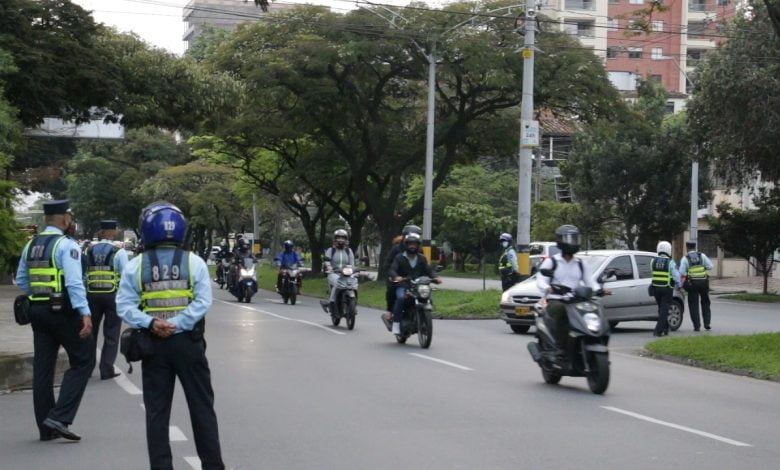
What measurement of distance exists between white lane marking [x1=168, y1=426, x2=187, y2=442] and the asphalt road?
0.02 meters

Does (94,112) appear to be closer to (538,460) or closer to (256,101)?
(256,101)

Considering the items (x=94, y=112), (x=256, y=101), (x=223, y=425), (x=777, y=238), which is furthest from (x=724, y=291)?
(x=223, y=425)

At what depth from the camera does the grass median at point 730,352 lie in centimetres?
1592

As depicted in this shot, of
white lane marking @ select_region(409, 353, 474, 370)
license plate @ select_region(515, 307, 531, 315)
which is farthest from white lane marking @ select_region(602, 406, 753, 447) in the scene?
license plate @ select_region(515, 307, 531, 315)

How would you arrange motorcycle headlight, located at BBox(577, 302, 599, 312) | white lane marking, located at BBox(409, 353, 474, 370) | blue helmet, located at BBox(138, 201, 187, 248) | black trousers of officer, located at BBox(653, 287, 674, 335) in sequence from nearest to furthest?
blue helmet, located at BBox(138, 201, 187, 248) → motorcycle headlight, located at BBox(577, 302, 599, 312) → white lane marking, located at BBox(409, 353, 474, 370) → black trousers of officer, located at BBox(653, 287, 674, 335)

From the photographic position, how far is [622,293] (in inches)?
910

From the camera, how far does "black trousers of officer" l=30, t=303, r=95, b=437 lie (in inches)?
371

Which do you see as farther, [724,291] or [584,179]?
[584,179]

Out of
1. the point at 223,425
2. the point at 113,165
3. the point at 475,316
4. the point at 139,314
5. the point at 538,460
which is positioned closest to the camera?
the point at 139,314

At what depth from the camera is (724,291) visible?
157ft

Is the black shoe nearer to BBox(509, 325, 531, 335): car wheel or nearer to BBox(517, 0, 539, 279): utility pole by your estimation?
BBox(509, 325, 531, 335): car wheel

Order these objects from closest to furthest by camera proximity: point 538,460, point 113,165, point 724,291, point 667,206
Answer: point 538,460, point 724,291, point 667,206, point 113,165

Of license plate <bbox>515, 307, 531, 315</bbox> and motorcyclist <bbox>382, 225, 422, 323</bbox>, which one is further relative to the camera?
license plate <bbox>515, 307, 531, 315</bbox>

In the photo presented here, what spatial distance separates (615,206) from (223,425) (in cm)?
4756
